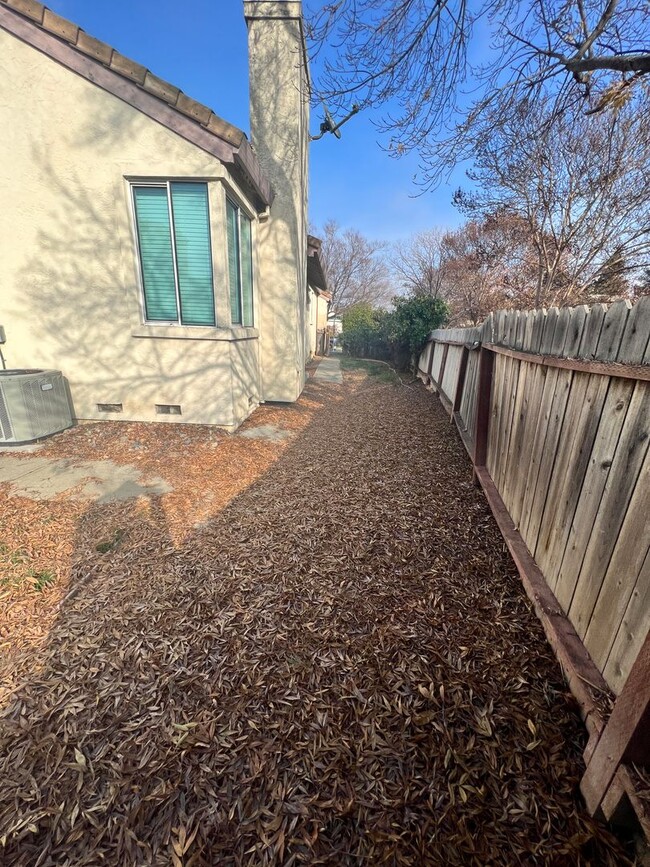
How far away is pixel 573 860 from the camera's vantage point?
133cm

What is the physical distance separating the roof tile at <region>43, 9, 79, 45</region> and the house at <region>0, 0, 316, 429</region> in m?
0.02

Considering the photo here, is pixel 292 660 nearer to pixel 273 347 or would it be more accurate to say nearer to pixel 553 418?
pixel 553 418

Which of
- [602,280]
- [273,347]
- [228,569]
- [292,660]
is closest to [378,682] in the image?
[292,660]

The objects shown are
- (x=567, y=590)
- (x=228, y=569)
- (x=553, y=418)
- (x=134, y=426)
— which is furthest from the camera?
(x=134, y=426)

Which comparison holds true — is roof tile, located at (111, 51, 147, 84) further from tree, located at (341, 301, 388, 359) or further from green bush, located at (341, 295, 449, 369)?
tree, located at (341, 301, 388, 359)

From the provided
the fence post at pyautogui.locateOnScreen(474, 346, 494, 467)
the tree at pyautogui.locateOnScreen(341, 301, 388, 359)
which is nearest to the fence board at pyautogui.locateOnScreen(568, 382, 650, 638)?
the fence post at pyautogui.locateOnScreen(474, 346, 494, 467)

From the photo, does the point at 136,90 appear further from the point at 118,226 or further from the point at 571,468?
the point at 571,468

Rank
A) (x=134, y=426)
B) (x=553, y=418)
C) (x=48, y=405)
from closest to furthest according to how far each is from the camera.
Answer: (x=553, y=418)
(x=48, y=405)
(x=134, y=426)

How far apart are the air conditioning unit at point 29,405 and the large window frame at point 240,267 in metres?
2.91

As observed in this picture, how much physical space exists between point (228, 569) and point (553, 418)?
2733 millimetres

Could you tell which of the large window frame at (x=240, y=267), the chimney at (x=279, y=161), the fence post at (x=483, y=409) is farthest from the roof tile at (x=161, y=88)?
the fence post at (x=483, y=409)

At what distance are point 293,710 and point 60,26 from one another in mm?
8274

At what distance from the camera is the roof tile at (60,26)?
484 centimetres

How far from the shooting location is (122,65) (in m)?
4.91
